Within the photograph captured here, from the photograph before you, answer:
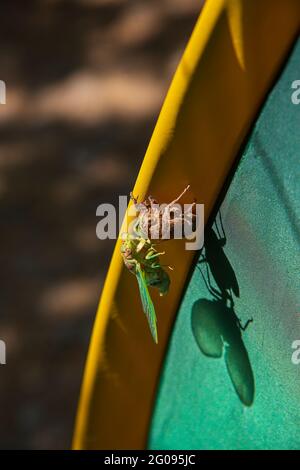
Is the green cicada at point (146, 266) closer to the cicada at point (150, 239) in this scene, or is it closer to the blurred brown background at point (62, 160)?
the cicada at point (150, 239)

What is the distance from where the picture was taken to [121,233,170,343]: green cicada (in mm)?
1101

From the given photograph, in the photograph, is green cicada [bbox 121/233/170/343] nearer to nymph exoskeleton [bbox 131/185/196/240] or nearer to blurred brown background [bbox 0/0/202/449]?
nymph exoskeleton [bbox 131/185/196/240]

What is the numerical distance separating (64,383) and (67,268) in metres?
0.34

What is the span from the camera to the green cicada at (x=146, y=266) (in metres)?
1.10

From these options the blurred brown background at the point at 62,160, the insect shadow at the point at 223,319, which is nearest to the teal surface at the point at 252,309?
the insect shadow at the point at 223,319

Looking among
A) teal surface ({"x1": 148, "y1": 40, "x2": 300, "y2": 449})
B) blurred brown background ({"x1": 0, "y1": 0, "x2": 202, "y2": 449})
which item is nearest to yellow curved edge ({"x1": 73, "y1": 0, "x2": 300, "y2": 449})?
teal surface ({"x1": 148, "y1": 40, "x2": 300, "y2": 449})

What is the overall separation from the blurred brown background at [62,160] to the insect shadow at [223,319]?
908 mm

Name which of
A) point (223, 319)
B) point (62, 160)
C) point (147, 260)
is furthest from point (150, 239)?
point (62, 160)

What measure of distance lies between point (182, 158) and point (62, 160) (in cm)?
104

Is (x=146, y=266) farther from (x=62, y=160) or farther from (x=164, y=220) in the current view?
(x=62, y=160)

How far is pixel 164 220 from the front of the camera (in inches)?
41.8

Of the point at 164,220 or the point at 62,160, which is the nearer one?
the point at 164,220

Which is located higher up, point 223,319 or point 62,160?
point 62,160

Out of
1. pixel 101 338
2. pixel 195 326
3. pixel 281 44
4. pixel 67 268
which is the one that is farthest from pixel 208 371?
pixel 67 268
